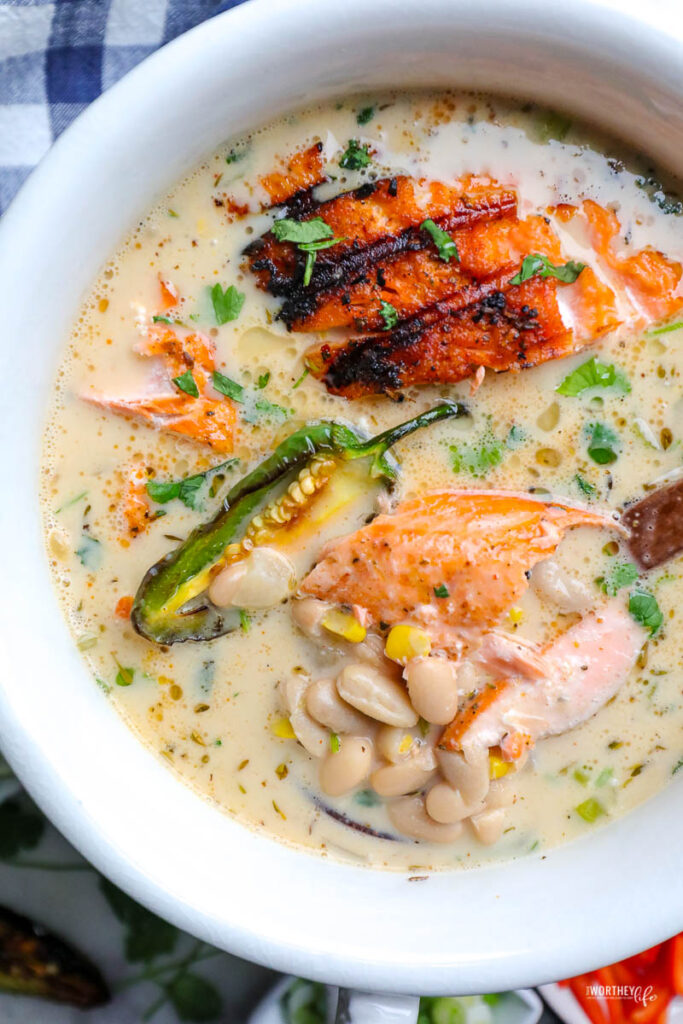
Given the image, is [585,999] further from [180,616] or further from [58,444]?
[58,444]

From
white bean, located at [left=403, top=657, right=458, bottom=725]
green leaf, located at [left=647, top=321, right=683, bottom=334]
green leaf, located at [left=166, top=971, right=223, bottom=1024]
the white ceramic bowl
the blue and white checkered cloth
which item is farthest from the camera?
green leaf, located at [left=166, top=971, right=223, bottom=1024]

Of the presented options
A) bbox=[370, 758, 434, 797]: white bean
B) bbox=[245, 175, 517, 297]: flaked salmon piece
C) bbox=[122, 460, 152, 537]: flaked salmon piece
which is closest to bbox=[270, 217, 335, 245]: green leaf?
bbox=[245, 175, 517, 297]: flaked salmon piece

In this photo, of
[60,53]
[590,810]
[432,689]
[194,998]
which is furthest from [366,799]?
[60,53]

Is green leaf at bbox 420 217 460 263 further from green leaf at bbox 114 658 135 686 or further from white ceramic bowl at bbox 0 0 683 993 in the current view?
green leaf at bbox 114 658 135 686

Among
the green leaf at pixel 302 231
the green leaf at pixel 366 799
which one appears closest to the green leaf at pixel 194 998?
the green leaf at pixel 366 799

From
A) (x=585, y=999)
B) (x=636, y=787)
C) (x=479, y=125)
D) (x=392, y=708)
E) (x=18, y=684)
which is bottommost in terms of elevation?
(x=585, y=999)

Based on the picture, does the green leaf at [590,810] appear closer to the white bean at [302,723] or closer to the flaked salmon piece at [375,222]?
the white bean at [302,723]

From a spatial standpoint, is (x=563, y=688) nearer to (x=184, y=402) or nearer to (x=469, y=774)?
(x=469, y=774)

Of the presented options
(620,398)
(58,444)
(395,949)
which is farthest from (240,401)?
(395,949)
